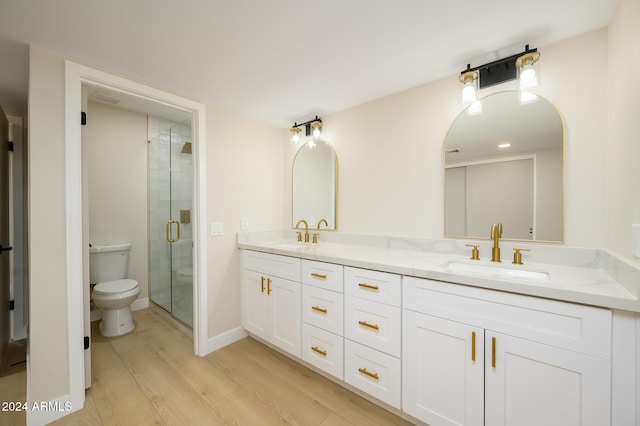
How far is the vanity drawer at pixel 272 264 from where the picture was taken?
78.4 inches

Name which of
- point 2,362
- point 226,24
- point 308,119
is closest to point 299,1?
point 226,24

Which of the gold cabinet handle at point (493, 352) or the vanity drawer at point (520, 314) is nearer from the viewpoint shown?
the vanity drawer at point (520, 314)

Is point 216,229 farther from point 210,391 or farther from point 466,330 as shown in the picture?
point 466,330

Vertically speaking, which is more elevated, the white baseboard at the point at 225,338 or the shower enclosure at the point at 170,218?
the shower enclosure at the point at 170,218

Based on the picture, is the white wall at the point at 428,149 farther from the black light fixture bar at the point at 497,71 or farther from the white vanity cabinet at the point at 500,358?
the white vanity cabinet at the point at 500,358

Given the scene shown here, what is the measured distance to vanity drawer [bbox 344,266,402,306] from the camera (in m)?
1.45

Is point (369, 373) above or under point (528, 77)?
under

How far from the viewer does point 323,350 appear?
5.90 ft

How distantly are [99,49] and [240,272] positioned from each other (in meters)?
1.92

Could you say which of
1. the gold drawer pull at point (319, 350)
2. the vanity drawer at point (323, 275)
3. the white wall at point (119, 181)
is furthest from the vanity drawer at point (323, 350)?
the white wall at point (119, 181)

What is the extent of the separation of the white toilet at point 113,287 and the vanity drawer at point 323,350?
1.87 metres

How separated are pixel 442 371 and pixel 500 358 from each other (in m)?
0.29

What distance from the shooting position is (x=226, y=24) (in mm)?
1288

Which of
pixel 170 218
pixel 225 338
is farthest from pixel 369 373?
pixel 170 218
